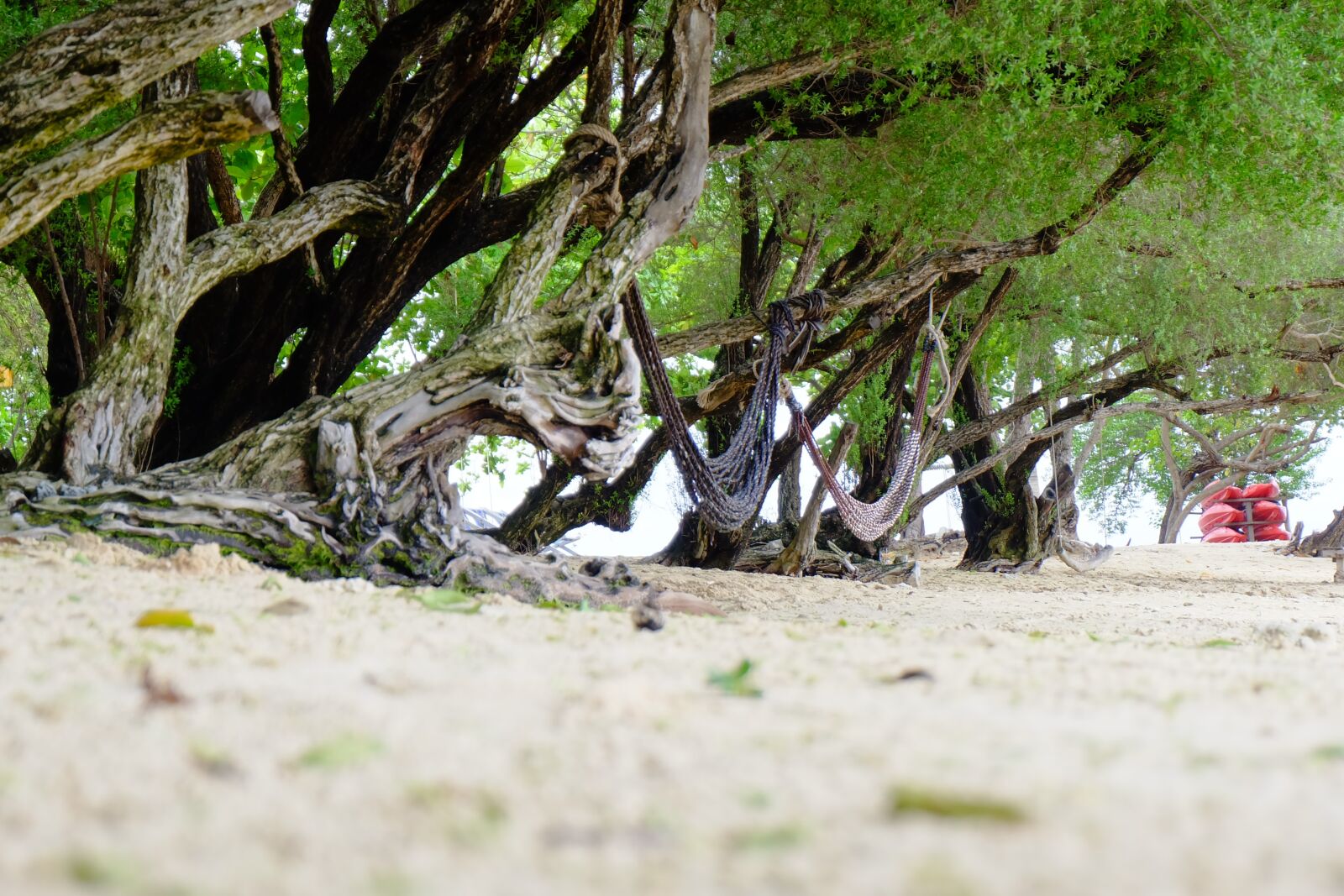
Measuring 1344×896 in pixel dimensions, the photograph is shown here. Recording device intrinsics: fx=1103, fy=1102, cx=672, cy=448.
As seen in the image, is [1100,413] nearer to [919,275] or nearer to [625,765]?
[919,275]

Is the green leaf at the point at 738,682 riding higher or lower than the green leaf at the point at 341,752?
lower

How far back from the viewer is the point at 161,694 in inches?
55.9

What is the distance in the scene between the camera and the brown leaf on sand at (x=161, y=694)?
4.62 ft

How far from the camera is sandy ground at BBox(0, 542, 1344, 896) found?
2.91ft

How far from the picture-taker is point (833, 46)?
6059 mm

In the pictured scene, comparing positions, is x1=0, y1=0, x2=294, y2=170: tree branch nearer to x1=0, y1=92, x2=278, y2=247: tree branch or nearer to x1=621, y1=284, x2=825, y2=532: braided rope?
x1=0, y1=92, x2=278, y2=247: tree branch

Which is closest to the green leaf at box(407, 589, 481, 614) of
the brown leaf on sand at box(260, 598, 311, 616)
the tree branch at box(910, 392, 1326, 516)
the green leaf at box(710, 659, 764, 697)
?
the brown leaf on sand at box(260, 598, 311, 616)

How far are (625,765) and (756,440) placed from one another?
19.2ft

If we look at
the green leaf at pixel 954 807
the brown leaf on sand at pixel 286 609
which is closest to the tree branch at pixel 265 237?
the brown leaf on sand at pixel 286 609

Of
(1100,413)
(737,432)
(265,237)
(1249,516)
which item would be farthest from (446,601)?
(1249,516)

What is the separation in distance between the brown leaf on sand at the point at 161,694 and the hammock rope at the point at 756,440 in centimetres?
447

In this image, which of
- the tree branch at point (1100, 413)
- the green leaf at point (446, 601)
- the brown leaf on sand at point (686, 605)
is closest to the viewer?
the green leaf at point (446, 601)

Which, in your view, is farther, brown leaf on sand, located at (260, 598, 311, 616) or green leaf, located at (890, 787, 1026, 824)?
brown leaf on sand, located at (260, 598, 311, 616)

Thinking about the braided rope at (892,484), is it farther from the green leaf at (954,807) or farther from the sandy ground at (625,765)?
the green leaf at (954,807)
